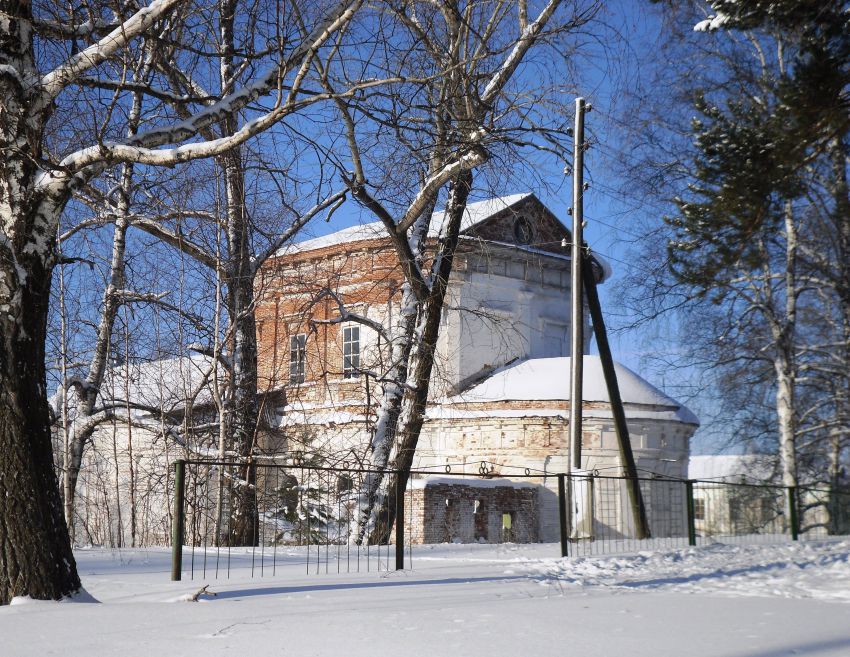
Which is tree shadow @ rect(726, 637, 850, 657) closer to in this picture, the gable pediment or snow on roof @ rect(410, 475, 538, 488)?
snow on roof @ rect(410, 475, 538, 488)

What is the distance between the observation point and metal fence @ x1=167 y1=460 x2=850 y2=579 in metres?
15.3

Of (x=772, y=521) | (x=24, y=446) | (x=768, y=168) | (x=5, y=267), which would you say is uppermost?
(x=768, y=168)

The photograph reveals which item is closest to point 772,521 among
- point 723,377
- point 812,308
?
point 723,377

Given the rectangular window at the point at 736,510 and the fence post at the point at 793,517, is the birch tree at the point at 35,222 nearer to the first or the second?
the fence post at the point at 793,517

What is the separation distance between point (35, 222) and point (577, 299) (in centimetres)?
1183

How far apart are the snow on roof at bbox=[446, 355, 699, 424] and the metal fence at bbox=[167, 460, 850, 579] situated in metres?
2.22

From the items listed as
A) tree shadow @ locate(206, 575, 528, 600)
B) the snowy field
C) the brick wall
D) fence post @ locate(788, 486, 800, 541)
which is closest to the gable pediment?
the brick wall

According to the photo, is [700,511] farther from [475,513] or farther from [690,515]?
[690,515]

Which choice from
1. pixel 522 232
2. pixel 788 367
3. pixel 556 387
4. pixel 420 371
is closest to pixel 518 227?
pixel 522 232

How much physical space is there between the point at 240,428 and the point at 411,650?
12032mm

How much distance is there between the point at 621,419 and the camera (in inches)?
701

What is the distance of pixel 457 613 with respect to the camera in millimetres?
7160

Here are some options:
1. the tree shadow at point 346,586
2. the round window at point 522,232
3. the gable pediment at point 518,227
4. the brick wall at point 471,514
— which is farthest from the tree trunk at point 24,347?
the round window at point 522,232

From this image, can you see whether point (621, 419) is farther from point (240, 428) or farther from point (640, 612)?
point (640, 612)
